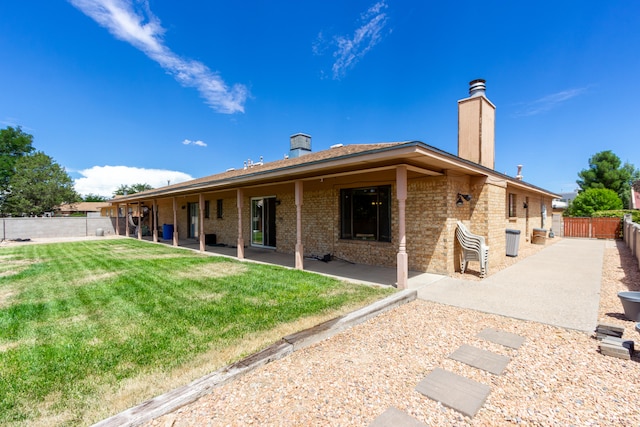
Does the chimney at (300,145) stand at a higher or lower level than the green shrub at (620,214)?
higher

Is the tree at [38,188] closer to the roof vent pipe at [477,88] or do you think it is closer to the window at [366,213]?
the window at [366,213]

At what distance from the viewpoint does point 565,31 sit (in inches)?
339

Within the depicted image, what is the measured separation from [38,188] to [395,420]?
48.7 meters

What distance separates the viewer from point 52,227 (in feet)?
65.7

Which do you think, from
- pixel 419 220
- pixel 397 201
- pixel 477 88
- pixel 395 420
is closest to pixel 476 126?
pixel 477 88

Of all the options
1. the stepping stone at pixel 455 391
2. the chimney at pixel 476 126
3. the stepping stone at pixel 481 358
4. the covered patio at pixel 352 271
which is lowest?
the covered patio at pixel 352 271

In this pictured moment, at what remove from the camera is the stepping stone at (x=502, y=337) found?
3.29 meters

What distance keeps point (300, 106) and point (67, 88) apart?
11.9 m

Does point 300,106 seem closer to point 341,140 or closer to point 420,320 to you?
point 341,140

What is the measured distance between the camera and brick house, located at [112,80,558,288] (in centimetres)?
593

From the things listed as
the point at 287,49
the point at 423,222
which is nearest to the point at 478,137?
the point at 423,222

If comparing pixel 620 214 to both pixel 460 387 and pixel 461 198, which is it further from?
pixel 460 387

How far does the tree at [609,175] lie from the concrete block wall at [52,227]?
50541 millimetres

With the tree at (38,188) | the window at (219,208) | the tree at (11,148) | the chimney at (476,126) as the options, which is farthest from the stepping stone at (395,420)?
the tree at (11,148)
